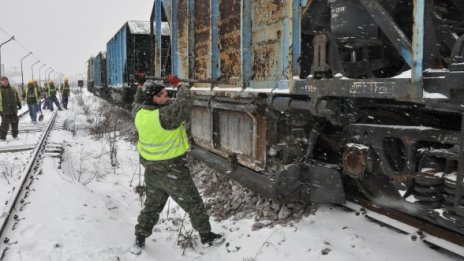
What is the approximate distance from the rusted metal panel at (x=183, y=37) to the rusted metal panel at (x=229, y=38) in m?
1.29

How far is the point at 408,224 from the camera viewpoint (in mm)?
3777

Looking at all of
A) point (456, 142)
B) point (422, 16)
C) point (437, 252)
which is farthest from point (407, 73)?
point (437, 252)

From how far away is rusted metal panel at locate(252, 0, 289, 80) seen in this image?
14.8ft

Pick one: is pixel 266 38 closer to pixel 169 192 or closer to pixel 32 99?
pixel 169 192

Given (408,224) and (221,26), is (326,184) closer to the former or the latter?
(408,224)

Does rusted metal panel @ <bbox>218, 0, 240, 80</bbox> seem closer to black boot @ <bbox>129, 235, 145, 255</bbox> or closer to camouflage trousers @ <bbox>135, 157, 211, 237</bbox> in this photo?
camouflage trousers @ <bbox>135, 157, 211, 237</bbox>

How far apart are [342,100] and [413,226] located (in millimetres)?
1332

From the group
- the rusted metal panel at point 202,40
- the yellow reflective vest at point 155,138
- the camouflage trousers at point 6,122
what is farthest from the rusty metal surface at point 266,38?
the camouflage trousers at point 6,122

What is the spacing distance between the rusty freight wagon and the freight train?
0.01m

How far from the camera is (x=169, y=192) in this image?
14.1ft

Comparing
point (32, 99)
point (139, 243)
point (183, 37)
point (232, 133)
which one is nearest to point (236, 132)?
point (232, 133)

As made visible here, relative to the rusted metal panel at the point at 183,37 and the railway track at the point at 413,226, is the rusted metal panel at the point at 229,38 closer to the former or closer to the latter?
the rusted metal panel at the point at 183,37

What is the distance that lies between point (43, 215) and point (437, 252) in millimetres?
4060

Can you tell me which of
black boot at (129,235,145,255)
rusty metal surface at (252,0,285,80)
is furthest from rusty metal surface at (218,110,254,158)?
black boot at (129,235,145,255)
